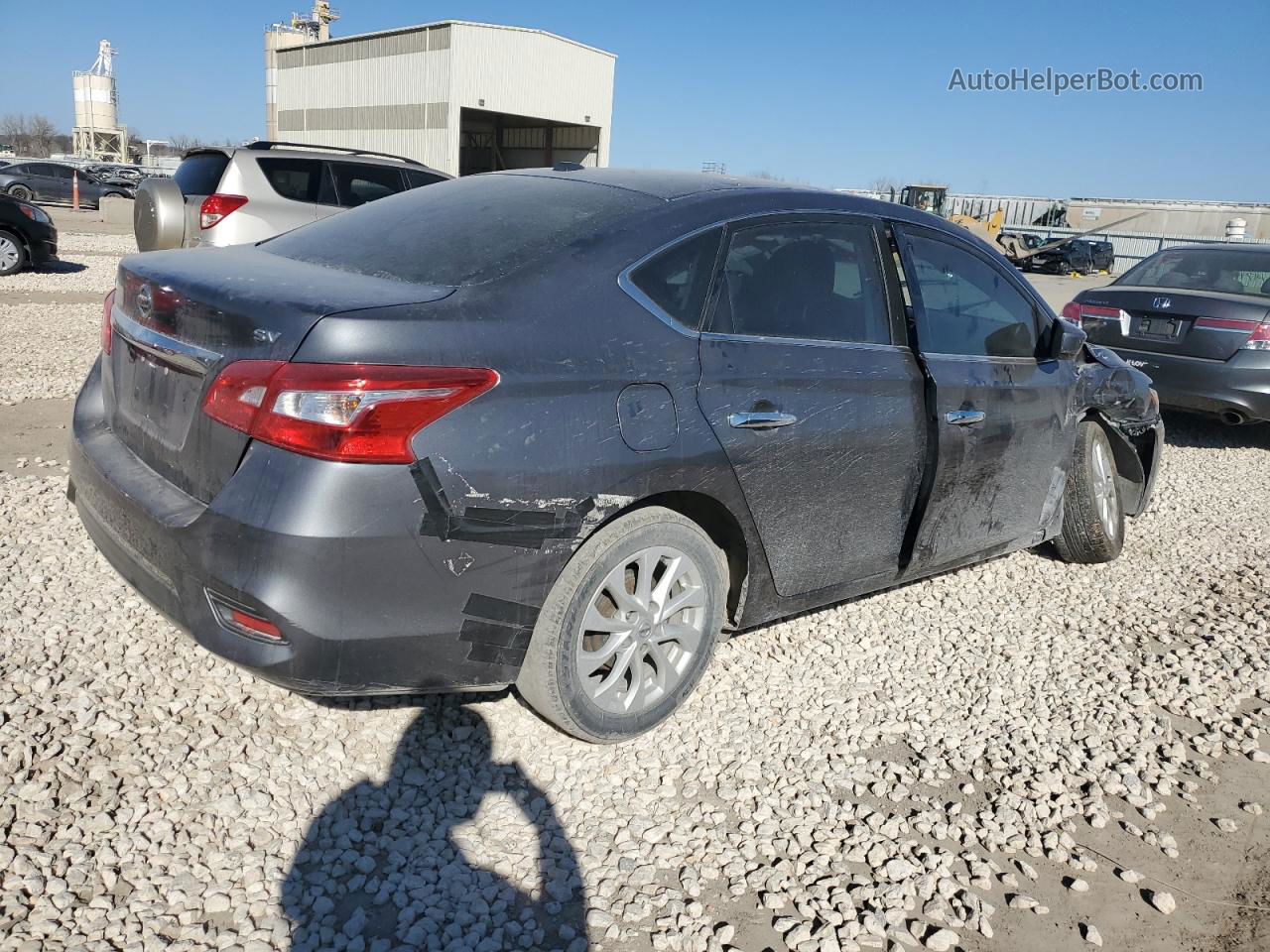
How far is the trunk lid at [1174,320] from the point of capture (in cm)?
730

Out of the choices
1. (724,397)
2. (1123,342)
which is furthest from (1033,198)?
(724,397)

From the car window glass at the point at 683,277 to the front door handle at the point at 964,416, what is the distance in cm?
119

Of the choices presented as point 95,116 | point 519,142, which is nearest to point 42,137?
point 95,116

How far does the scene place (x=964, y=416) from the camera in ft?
12.1

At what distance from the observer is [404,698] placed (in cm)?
313

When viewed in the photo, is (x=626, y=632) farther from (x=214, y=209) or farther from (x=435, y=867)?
(x=214, y=209)

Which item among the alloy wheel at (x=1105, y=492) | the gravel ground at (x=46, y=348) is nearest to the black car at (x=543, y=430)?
the alloy wheel at (x=1105, y=492)

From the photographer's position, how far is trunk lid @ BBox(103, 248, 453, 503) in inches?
93.2

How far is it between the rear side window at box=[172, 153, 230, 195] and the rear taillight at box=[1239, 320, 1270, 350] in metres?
8.66

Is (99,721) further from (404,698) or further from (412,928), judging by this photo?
(412,928)

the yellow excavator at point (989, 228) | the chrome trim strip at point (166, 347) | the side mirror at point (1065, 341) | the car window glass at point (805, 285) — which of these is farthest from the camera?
the yellow excavator at point (989, 228)

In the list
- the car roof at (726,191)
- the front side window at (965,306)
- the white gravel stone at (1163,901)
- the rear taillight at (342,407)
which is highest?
the car roof at (726,191)

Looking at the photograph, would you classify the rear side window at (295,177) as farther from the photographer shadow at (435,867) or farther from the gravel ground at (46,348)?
the photographer shadow at (435,867)

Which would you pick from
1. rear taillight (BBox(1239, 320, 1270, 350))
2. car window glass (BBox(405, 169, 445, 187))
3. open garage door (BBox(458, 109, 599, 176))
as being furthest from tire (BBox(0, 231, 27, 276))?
open garage door (BBox(458, 109, 599, 176))
